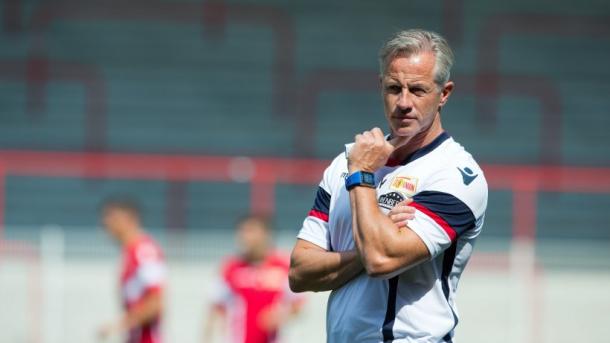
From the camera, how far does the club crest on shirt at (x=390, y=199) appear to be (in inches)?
151

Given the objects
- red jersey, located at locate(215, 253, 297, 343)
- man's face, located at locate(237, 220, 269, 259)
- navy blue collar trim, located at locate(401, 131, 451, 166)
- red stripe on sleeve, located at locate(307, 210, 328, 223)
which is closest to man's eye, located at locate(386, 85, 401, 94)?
navy blue collar trim, located at locate(401, 131, 451, 166)

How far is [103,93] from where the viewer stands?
Answer: 51.0ft

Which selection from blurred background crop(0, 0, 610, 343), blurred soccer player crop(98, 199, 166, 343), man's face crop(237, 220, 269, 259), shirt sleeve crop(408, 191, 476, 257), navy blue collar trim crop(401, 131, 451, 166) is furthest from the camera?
blurred background crop(0, 0, 610, 343)

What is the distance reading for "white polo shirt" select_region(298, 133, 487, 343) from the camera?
12.3 ft

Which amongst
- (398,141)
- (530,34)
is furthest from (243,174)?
(398,141)

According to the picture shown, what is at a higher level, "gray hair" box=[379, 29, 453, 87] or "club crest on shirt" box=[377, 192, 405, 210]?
"gray hair" box=[379, 29, 453, 87]

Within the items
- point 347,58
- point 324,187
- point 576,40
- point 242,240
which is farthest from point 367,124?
point 324,187

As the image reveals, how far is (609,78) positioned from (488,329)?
6574mm

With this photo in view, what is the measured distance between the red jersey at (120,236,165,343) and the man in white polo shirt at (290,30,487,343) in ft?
18.1

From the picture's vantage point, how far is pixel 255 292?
966cm

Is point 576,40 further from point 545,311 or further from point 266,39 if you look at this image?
point 545,311

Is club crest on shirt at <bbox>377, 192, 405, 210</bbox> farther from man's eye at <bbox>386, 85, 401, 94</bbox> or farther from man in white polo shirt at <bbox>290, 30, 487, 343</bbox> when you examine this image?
man's eye at <bbox>386, 85, 401, 94</bbox>

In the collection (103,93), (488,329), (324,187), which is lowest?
(488,329)

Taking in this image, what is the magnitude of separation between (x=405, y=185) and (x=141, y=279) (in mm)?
5791
